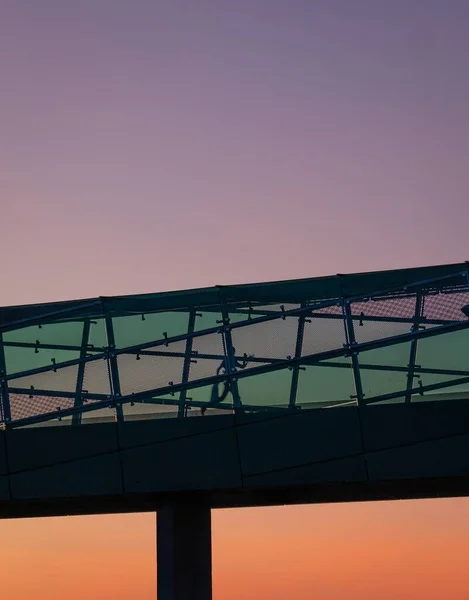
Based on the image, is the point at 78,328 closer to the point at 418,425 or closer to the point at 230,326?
the point at 230,326

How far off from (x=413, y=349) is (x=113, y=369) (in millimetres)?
6577

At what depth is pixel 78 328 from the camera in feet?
80.1

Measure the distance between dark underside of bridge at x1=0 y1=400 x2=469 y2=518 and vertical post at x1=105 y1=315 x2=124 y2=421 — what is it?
2.20 ft

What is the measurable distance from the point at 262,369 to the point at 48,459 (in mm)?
4941

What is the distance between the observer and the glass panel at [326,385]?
22.0 m

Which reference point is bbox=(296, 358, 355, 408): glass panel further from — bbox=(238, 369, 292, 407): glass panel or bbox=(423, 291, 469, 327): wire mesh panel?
bbox=(423, 291, 469, 327): wire mesh panel

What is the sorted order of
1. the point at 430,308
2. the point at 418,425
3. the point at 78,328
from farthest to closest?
the point at 78,328 < the point at 430,308 < the point at 418,425

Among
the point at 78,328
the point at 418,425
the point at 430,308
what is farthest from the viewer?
the point at 78,328

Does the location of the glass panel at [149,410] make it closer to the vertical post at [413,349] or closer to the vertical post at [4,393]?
the vertical post at [4,393]

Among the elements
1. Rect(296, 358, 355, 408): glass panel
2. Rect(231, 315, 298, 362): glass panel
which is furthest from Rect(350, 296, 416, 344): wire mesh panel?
Rect(231, 315, 298, 362): glass panel

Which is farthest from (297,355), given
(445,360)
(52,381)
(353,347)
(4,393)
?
(4,393)

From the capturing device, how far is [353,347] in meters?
22.4

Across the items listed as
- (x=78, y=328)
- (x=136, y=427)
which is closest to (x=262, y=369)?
(x=136, y=427)

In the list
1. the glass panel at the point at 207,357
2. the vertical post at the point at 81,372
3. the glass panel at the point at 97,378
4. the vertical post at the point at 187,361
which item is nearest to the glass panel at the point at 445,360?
the glass panel at the point at 207,357
